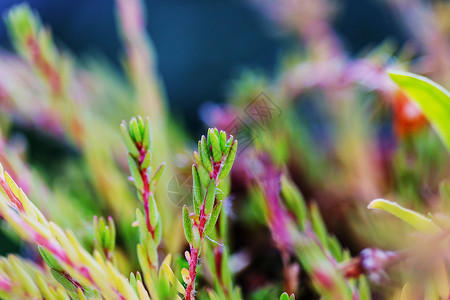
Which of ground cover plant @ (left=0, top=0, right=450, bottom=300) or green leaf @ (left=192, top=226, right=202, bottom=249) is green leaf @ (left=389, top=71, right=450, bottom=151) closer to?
ground cover plant @ (left=0, top=0, right=450, bottom=300)

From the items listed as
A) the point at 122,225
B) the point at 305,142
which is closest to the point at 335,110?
the point at 305,142

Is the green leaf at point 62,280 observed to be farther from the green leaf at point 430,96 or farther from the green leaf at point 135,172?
the green leaf at point 430,96

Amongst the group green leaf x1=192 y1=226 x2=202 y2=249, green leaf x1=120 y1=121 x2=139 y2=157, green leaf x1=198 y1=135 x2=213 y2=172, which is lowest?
green leaf x1=192 y1=226 x2=202 y2=249

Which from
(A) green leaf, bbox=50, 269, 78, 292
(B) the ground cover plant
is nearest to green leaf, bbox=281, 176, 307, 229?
(B) the ground cover plant

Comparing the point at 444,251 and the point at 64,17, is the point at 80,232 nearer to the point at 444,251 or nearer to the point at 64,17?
the point at 444,251

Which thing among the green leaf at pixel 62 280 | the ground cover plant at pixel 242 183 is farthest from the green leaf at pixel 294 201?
the green leaf at pixel 62 280

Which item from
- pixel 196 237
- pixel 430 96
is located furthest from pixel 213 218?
pixel 430 96
